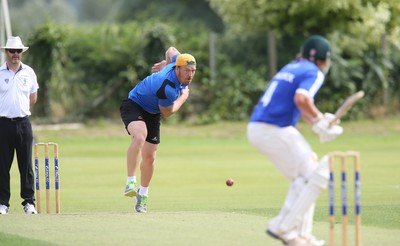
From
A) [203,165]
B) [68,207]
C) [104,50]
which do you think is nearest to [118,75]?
[104,50]

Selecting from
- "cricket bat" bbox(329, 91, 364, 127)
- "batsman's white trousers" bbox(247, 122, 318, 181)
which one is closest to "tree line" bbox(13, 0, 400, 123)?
"batsman's white trousers" bbox(247, 122, 318, 181)

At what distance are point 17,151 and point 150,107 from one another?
1.74 meters

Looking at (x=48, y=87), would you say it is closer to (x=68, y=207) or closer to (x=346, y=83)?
(x=346, y=83)

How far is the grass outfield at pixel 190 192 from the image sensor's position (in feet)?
32.0

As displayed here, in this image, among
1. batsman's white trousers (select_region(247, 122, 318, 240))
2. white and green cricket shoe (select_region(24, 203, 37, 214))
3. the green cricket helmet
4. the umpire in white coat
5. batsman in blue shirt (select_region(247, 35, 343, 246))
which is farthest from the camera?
white and green cricket shoe (select_region(24, 203, 37, 214))

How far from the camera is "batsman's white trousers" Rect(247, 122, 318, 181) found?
340 inches

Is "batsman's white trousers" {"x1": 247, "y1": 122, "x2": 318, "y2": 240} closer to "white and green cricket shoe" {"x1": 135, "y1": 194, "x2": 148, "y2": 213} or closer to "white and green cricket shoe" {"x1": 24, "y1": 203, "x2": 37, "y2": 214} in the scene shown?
"white and green cricket shoe" {"x1": 135, "y1": 194, "x2": 148, "y2": 213}

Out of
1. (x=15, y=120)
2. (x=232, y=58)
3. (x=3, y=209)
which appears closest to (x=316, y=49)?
(x=15, y=120)

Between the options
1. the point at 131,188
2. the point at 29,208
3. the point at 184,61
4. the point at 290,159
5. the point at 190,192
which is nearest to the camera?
the point at 290,159

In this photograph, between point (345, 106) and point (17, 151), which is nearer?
point (345, 106)

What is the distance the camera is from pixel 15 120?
12.2 meters

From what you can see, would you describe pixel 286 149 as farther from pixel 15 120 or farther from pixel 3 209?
pixel 3 209

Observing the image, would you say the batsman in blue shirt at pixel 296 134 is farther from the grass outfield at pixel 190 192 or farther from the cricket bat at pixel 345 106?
the grass outfield at pixel 190 192

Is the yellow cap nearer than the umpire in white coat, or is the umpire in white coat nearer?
the yellow cap
